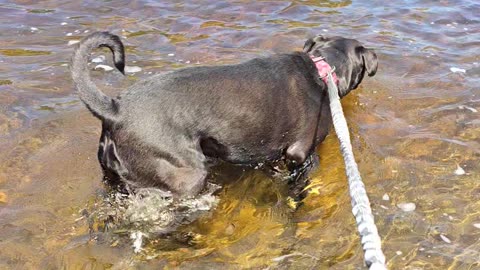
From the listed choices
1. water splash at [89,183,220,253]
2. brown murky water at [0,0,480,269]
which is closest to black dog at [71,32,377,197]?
water splash at [89,183,220,253]

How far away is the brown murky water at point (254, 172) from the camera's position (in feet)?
13.7

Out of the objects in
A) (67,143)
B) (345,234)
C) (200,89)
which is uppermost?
(200,89)

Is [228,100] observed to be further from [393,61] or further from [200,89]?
[393,61]

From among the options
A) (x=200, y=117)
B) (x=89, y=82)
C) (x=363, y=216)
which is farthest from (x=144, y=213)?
(x=363, y=216)

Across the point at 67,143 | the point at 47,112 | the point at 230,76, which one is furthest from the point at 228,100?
the point at 47,112

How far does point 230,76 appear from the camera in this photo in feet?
14.3

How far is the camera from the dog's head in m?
5.38

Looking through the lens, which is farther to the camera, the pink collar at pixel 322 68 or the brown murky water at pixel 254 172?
the pink collar at pixel 322 68

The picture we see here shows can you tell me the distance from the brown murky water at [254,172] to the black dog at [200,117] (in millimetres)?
563

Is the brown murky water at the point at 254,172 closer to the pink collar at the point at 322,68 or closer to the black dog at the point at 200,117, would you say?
the black dog at the point at 200,117

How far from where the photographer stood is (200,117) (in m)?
4.11

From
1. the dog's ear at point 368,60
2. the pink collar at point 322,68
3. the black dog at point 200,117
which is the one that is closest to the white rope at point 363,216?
the black dog at point 200,117

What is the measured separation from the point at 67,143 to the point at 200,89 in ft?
6.65

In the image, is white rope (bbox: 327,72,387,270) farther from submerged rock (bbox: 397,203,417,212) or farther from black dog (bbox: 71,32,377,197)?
submerged rock (bbox: 397,203,417,212)
